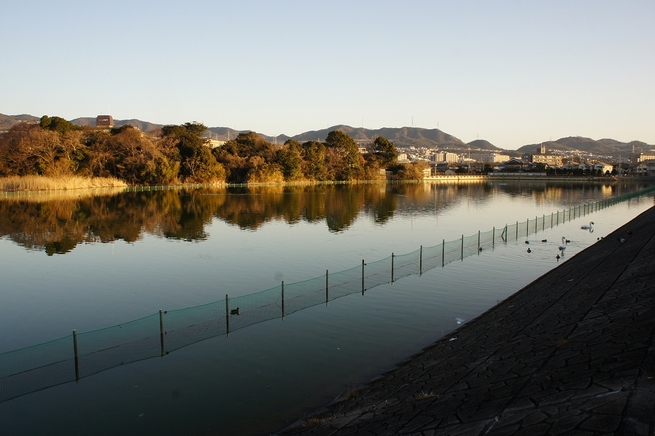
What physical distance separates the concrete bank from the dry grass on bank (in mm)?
71229

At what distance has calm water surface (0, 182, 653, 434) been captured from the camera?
10.0 meters

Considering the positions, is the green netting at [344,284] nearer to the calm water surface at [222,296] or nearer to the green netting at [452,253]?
the calm water surface at [222,296]

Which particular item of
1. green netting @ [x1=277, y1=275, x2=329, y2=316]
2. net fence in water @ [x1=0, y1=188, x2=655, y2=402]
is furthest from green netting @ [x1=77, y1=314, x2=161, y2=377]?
green netting @ [x1=277, y1=275, x2=329, y2=316]

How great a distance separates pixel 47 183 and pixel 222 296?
64.2 m

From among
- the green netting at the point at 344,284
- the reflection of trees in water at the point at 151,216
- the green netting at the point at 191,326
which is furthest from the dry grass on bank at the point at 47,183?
the green netting at the point at 191,326

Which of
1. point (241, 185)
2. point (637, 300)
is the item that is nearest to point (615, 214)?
point (637, 300)

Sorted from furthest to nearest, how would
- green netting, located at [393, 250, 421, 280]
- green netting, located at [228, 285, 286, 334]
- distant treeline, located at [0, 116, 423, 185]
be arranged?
distant treeline, located at [0, 116, 423, 185], green netting, located at [393, 250, 421, 280], green netting, located at [228, 285, 286, 334]

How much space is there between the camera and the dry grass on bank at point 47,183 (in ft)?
226

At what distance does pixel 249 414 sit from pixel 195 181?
8586 centimetres

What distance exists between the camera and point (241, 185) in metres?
92.9

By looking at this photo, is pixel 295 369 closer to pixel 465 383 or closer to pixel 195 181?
pixel 465 383

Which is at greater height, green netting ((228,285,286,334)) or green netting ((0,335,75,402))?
green netting ((228,285,286,334))

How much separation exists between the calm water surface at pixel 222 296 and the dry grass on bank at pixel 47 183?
3217 cm

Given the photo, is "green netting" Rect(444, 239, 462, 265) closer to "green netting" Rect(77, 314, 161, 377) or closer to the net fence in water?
the net fence in water
